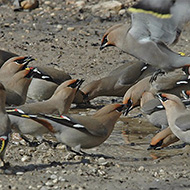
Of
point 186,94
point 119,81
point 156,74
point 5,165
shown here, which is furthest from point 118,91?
point 5,165

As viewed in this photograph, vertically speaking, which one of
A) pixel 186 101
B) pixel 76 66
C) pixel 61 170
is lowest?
pixel 76 66

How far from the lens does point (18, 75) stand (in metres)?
9.84

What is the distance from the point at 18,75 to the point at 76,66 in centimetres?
359

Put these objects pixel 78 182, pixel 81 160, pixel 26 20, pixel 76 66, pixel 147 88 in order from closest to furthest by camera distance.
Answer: pixel 78 182 < pixel 81 160 < pixel 147 88 < pixel 76 66 < pixel 26 20

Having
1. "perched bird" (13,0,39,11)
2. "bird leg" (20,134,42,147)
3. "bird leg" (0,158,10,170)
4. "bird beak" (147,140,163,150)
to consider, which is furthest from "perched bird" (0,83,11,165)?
"perched bird" (13,0,39,11)

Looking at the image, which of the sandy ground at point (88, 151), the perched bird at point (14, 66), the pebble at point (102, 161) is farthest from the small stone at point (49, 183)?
the perched bird at point (14, 66)

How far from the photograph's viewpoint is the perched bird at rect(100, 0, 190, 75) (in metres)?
8.51

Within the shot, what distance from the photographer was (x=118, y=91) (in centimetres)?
1201

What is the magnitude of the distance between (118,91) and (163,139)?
347 cm

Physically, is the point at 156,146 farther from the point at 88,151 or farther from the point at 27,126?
the point at 27,126

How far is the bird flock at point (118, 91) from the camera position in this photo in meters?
7.73

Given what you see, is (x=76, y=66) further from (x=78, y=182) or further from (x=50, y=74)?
(x=78, y=182)

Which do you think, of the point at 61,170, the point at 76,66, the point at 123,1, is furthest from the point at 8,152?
the point at 123,1

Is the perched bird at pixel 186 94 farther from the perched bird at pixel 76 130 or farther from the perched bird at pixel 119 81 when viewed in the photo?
the perched bird at pixel 76 130
